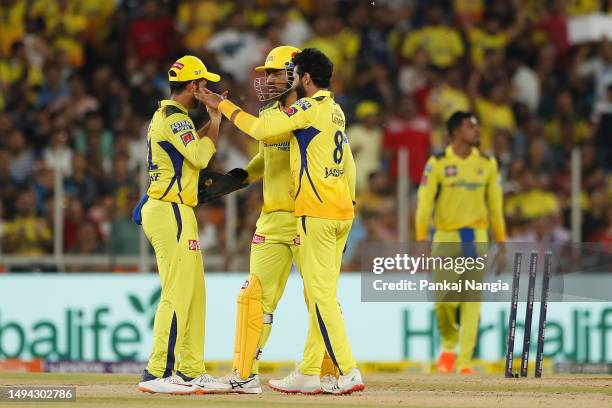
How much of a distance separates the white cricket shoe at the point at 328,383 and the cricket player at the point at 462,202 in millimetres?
3498

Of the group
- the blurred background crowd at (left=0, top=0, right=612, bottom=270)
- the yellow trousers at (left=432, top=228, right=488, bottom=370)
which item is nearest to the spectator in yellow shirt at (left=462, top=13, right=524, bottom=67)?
the blurred background crowd at (left=0, top=0, right=612, bottom=270)

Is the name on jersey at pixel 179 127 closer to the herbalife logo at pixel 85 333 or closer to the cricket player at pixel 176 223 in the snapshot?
the cricket player at pixel 176 223

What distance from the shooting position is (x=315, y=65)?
12250 mm

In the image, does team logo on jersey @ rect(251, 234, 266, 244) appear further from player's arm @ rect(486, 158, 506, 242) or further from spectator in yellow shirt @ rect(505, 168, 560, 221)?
spectator in yellow shirt @ rect(505, 168, 560, 221)

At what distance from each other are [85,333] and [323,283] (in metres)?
5.88

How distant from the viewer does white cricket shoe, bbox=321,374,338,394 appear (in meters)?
12.3

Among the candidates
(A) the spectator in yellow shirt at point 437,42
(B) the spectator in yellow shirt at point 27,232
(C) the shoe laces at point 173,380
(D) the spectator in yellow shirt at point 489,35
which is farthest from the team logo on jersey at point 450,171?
(D) the spectator in yellow shirt at point 489,35

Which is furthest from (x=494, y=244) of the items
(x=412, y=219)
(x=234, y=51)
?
(x=234, y=51)

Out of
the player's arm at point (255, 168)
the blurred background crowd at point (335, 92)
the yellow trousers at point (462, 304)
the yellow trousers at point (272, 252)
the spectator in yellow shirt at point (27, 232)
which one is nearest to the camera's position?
the yellow trousers at point (272, 252)

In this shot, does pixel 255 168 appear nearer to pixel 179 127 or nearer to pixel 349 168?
pixel 349 168

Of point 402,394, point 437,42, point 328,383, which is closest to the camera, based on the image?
point 328,383

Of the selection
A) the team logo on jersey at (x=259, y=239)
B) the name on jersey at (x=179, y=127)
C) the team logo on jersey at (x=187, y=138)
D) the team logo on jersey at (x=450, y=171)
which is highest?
the name on jersey at (x=179, y=127)

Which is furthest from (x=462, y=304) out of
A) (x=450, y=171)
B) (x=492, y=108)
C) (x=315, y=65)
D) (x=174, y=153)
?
(x=492, y=108)

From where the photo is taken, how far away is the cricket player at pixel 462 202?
15703 mm
